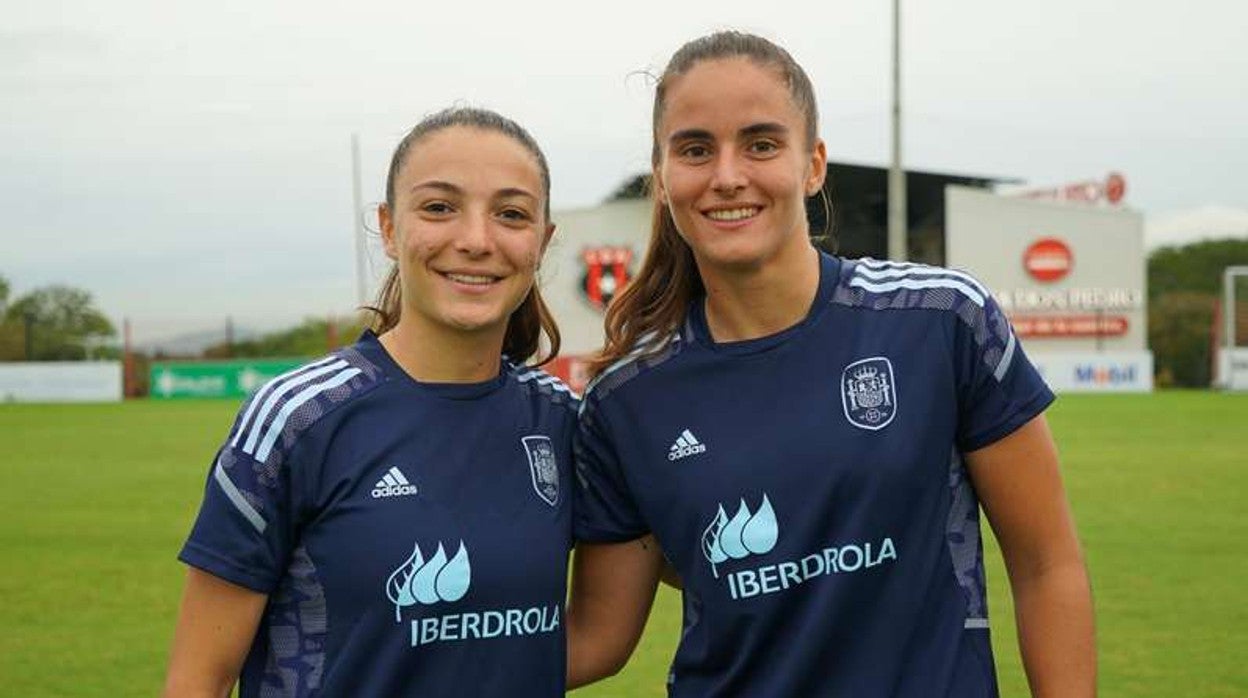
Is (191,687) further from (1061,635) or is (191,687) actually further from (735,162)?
(1061,635)

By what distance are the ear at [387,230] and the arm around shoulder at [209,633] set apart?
66 centimetres

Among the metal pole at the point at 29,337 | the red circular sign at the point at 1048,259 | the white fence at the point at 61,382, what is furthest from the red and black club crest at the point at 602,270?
the metal pole at the point at 29,337

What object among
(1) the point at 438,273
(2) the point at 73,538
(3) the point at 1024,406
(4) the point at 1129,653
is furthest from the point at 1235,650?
(2) the point at 73,538

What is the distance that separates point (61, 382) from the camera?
131 ft

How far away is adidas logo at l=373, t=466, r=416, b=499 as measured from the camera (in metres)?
2.56

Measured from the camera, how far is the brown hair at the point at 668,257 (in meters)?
2.64

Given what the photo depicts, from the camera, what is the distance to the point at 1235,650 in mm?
6672

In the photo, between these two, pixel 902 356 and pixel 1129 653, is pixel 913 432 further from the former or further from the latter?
pixel 1129 653

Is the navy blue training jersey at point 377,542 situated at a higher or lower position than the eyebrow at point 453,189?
lower

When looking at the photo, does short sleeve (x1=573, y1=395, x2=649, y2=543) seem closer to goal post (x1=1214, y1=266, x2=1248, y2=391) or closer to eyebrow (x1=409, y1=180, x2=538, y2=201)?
eyebrow (x1=409, y1=180, x2=538, y2=201)

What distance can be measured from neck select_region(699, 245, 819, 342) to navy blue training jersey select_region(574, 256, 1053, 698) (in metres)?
0.03

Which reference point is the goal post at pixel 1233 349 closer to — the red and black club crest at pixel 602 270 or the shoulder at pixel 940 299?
the red and black club crest at pixel 602 270

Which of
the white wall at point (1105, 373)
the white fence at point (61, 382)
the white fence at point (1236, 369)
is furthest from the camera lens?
the white fence at point (61, 382)

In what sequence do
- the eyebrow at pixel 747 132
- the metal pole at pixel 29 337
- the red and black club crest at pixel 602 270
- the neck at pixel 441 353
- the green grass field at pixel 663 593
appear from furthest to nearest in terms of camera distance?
the metal pole at pixel 29 337, the red and black club crest at pixel 602 270, the green grass field at pixel 663 593, the neck at pixel 441 353, the eyebrow at pixel 747 132
